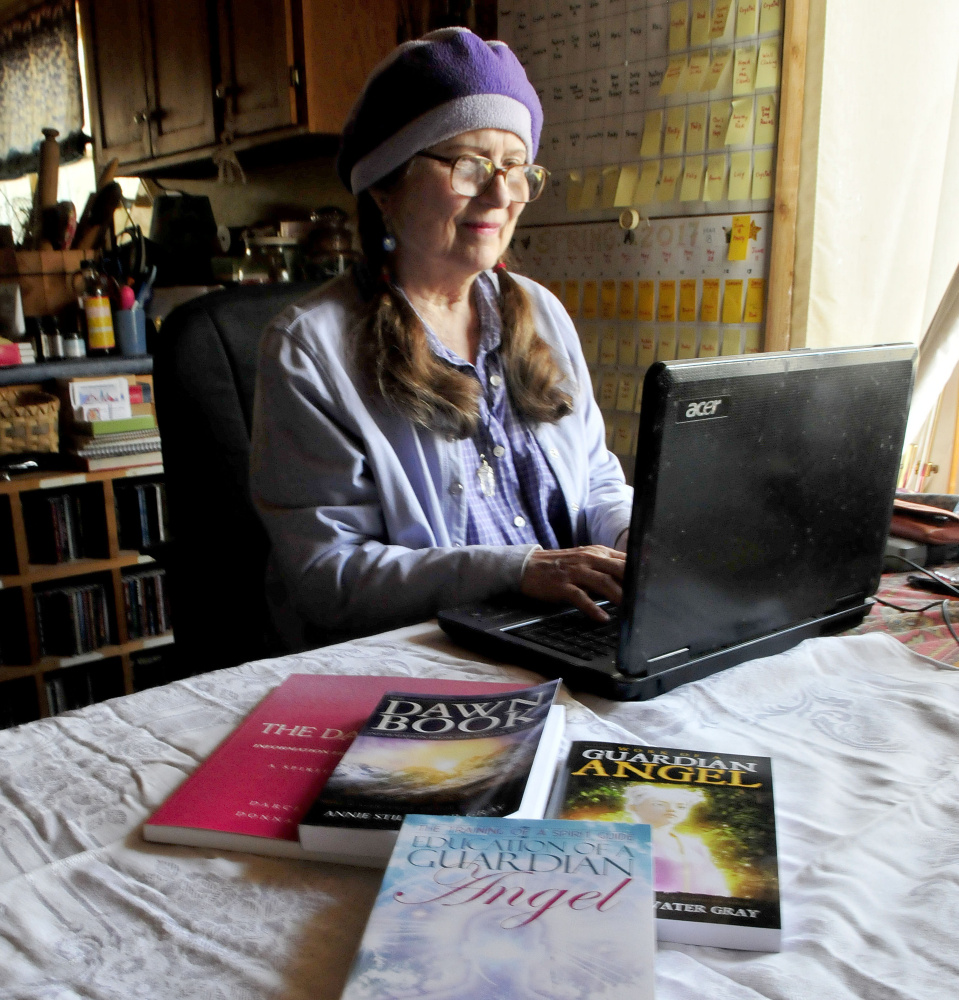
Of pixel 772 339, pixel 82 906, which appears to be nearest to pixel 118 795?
pixel 82 906

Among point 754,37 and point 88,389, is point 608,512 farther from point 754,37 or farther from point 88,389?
point 88,389

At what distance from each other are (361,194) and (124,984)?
3.76 feet

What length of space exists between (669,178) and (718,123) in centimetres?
16

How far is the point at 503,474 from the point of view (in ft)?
4.30

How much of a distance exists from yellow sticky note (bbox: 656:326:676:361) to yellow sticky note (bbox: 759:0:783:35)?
24.7 inches

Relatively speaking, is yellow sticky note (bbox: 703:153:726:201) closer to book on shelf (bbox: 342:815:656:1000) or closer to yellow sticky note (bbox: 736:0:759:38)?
→ yellow sticky note (bbox: 736:0:759:38)

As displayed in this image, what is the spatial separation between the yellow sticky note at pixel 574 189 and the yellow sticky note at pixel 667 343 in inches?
15.7

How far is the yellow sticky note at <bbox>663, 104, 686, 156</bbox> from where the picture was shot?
1985mm

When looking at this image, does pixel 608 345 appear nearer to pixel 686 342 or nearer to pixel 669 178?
pixel 686 342

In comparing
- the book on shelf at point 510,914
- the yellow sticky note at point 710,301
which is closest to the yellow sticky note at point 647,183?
the yellow sticky note at point 710,301

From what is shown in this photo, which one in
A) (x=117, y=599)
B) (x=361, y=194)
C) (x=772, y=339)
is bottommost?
(x=117, y=599)

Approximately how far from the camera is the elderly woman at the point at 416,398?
1.18 meters

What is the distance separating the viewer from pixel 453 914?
18.4 inches

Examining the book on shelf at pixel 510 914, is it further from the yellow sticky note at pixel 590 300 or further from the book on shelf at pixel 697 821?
the yellow sticky note at pixel 590 300
